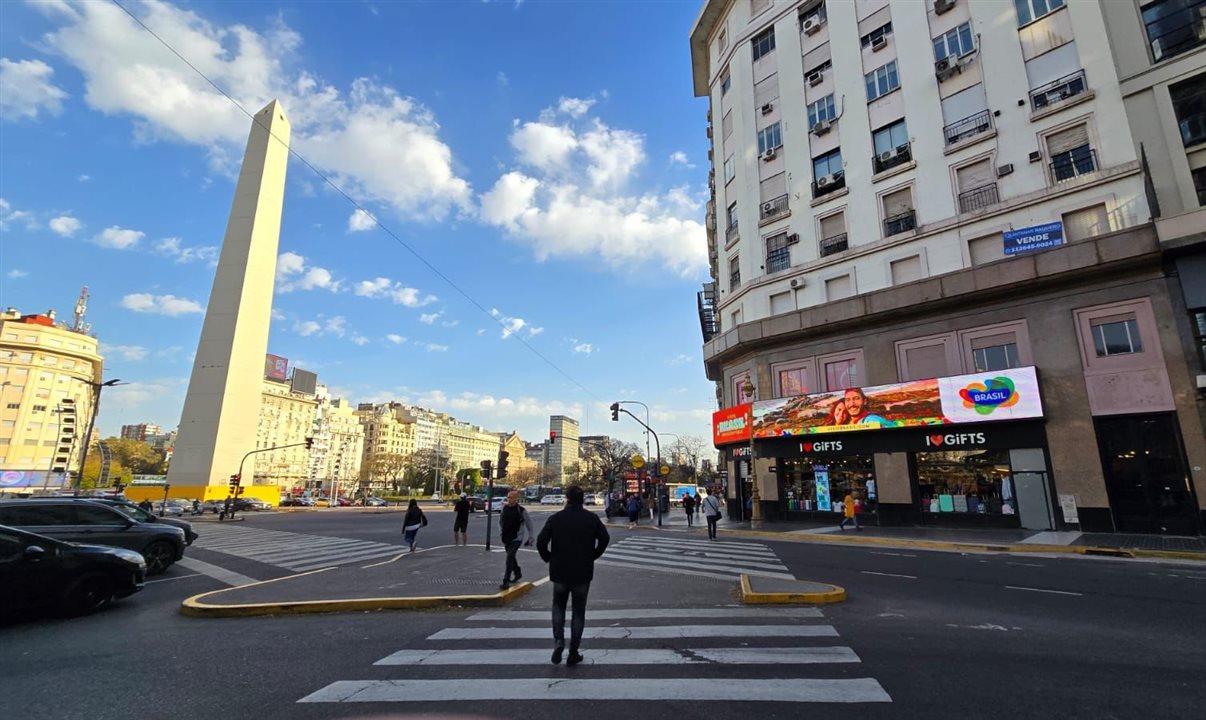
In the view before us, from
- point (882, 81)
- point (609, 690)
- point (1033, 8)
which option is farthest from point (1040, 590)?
point (882, 81)

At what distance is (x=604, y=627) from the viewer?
23.3ft

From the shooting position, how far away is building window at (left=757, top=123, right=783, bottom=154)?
3105 cm

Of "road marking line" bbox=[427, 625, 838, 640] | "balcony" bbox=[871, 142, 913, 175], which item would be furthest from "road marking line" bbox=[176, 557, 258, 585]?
"balcony" bbox=[871, 142, 913, 175]

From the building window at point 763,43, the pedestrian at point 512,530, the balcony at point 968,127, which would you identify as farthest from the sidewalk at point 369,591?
the building window at point 763,43

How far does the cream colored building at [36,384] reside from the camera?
73.9 m

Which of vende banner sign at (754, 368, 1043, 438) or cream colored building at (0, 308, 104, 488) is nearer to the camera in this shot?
vende banner sign at (754, 368, 1043, 438)

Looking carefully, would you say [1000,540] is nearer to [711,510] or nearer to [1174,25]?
[711,510]

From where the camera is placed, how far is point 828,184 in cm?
2812

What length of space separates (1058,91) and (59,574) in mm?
32850

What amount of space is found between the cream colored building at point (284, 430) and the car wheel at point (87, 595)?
11558 centimetres

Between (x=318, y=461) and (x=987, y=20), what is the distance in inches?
5665

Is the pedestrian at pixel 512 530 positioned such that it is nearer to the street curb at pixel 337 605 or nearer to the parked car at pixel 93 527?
the street curb at pixel 337 605

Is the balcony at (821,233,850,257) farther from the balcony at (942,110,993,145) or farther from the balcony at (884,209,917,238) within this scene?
the balcony at (942,110,993,145)

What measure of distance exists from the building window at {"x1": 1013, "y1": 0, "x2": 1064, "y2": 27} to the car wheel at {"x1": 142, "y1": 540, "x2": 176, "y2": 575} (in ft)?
116
